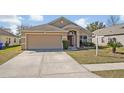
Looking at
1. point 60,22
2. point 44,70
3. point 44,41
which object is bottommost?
point 44,70

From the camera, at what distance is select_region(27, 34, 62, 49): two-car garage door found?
28250 mm

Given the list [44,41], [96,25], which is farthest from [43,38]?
[96,25]

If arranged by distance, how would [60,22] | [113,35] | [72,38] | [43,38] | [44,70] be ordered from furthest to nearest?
1. [60,22]
2. [113,35]
3. [72,38]
4. [43,38]
5. [44,70]

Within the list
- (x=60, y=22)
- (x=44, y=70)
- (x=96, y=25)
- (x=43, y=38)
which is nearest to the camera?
(x=44, y=70)

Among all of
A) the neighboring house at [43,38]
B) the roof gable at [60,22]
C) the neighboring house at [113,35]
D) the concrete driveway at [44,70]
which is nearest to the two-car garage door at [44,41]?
the neighboring house at [43,38]

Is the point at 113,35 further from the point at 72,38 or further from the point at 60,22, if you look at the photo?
the point at 60,22

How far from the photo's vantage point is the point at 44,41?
2861 cm

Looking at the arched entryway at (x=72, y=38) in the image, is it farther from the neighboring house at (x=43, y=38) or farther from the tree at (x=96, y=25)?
the tree at (x=96, y=25)

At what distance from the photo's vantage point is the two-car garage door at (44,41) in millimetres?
28250
